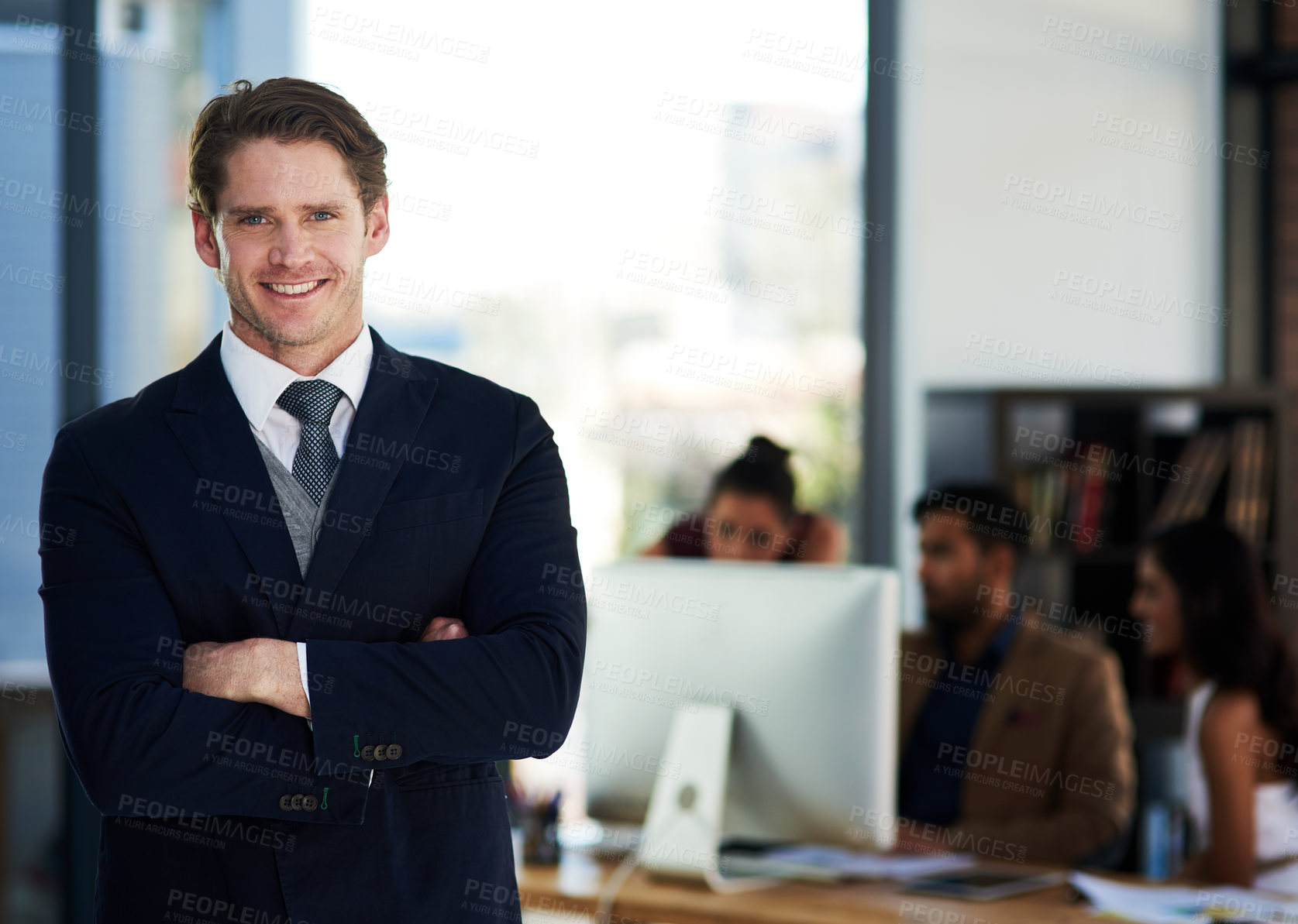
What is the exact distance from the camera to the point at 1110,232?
15.9ft

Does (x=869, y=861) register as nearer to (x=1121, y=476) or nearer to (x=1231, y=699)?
(x=1231, y=699)

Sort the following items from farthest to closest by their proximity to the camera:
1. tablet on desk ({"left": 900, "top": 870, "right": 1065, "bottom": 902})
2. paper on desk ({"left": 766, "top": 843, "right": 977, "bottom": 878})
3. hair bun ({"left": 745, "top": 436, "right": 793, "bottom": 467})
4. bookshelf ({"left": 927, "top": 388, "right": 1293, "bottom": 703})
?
bookshelf ({"left": 927, "top": 388, "right": 1293, "bottom": 703}), hair bun ({"left": 745, "top": 436, "right": 793, "bottom": 467}), paper on desk ({"left": 766, "top": 843, "right": 977, "bottom": 878}), tablet on desk ({"left": 900, "top": 870, "right": 1065, "bottom": 902})

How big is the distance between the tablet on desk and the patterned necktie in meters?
1.56

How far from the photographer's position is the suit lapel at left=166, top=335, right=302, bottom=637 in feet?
5.09

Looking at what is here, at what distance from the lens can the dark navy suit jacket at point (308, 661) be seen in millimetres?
1489

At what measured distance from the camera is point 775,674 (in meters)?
2.35

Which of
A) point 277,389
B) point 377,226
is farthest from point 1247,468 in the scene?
point 277,389

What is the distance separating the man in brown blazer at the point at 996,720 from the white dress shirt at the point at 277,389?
1776 mm

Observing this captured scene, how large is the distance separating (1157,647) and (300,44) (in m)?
2.90

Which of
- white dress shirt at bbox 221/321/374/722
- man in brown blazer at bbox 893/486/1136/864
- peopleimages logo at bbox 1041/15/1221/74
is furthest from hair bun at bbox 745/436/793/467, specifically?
white dress shirt at bbox 221/321/374/722

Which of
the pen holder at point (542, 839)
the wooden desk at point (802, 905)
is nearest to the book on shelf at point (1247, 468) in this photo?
the wooden desk at point (802, 905)

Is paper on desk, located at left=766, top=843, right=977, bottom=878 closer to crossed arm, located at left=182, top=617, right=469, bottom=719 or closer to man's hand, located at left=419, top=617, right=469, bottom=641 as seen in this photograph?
man's hand, located at left=419, top=617, right=469, bottom=641

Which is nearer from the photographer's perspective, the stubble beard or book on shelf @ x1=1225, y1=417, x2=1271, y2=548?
the stubble beard

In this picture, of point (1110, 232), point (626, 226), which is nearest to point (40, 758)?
point (626, 226)
